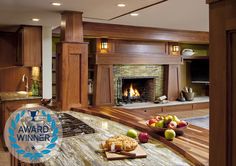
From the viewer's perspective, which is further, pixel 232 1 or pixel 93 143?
pixel 93 143

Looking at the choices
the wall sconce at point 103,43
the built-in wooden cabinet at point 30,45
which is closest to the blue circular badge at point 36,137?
the built-in wooden cabinet at point 30,45

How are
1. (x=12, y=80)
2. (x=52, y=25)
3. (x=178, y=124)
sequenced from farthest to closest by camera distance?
(x=12, y=80) → (x=52, y=25) → (x=178, y=124)

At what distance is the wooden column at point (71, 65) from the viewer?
12.8 feet

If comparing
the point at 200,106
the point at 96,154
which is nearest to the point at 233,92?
the point at 96,154

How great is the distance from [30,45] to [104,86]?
2001mm

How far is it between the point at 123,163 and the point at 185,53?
633 cm

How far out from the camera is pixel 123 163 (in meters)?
1.71

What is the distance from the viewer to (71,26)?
13.0 feet

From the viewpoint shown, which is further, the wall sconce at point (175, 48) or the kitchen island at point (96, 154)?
the wall sconce at point (175, 48)

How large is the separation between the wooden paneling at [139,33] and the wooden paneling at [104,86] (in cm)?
92

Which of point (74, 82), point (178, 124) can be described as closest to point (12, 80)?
point (74, 82)

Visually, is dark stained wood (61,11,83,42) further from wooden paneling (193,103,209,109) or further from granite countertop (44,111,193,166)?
wooden paneling (193,103,209,109)

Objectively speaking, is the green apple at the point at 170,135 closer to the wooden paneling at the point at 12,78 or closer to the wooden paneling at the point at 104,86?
the wooden paneling at the point at 104,86

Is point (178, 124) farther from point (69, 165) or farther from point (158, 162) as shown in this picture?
point (69, 165)
